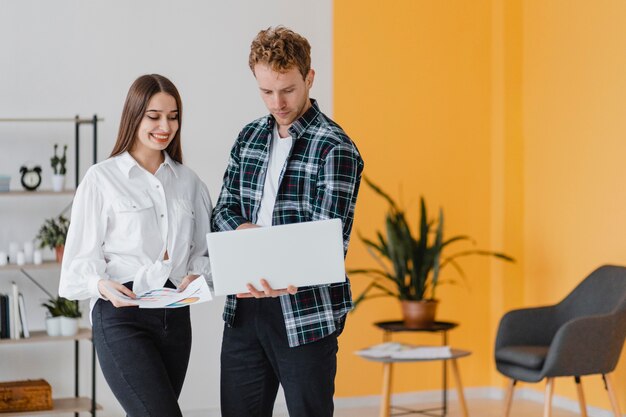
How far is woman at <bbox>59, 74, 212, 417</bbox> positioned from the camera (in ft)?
8.43

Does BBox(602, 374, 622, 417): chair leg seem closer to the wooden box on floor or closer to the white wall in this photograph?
the white wall

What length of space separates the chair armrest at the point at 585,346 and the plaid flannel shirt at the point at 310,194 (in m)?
2.33

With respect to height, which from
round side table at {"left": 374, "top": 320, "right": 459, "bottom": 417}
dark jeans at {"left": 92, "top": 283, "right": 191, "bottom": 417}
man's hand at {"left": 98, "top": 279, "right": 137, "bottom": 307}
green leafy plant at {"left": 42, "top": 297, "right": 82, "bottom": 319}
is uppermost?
man's hand at {"left": 98, "top": 279, "right": 137, "bottom": 307}

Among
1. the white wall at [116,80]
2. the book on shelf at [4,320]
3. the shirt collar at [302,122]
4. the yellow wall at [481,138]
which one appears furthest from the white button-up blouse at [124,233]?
the yellow wall at [481,138]

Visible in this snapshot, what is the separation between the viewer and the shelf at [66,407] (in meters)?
4.93

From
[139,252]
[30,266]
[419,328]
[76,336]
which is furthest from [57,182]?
[139,252]

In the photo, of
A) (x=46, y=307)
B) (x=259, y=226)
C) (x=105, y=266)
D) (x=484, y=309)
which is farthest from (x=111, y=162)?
(x=484, y=309)

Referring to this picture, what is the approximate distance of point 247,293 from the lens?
2.51m

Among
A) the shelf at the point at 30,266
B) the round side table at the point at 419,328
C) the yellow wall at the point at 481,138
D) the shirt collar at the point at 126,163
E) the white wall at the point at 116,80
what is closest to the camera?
the shirt collar at the point at 126,163

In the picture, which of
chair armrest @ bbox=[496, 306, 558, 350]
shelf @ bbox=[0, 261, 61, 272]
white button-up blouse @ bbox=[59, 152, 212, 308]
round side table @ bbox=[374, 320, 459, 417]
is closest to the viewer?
white button-up blouse @ bbox=[59, 152, 212, 308]

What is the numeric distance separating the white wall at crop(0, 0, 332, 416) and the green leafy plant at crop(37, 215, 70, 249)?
172mm

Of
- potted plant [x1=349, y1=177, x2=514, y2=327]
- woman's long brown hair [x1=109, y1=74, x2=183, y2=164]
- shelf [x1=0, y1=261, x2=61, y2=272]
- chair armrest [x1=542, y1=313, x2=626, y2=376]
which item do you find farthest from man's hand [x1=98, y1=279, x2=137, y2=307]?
potted plant [x1=349, y1=177, x2=514, y2=327]

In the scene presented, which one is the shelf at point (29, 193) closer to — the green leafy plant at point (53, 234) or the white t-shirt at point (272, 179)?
the green leafy plant at point (53, 234)

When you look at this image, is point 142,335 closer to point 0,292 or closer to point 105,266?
point 105,266
